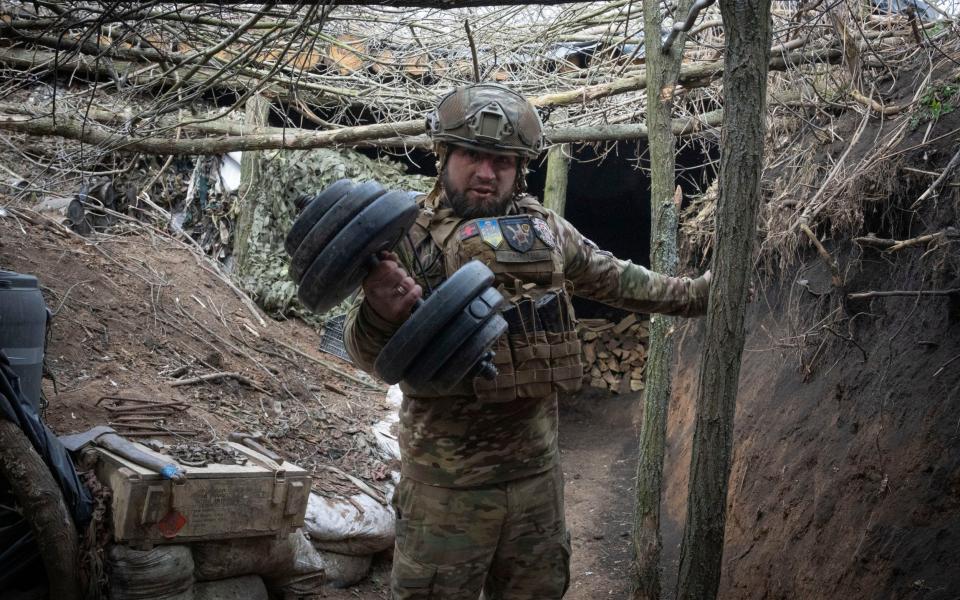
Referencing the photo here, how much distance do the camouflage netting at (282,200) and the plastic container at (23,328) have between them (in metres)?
4.91

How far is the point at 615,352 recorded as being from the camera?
35.9ft

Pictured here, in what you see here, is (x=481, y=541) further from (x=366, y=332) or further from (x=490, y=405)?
(x=366, y=332)

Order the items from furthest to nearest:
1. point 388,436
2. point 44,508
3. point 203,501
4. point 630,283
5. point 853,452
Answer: point 388,436 → point 203,501 → point 853,452 → point 44,508 → point 630,283

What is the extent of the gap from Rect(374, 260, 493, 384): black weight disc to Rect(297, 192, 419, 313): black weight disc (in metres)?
0.24

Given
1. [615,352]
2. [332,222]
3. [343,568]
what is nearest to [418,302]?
[332,222]

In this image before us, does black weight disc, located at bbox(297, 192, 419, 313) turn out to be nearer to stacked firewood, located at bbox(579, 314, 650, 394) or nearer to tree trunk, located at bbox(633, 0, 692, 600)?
tree trunk, located at bbox(633, 0, 692, 600)

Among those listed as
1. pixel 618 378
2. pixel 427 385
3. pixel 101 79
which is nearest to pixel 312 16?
pixel 427 385

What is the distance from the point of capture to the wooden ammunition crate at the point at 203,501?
3.90 metres

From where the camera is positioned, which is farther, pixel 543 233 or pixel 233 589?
pixel 233 589

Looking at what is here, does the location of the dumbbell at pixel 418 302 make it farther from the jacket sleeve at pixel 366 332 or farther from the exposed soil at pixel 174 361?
the exposed soil at pixel 174 361

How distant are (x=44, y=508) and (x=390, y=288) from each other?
7.57 feet

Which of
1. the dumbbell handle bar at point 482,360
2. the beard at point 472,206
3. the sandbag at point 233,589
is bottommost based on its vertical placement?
the sandbag at point 233,589

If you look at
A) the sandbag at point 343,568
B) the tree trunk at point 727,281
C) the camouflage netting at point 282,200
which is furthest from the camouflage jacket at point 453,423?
the camouflage netting at point 282,200

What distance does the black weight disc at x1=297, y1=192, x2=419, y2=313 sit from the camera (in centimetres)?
252
